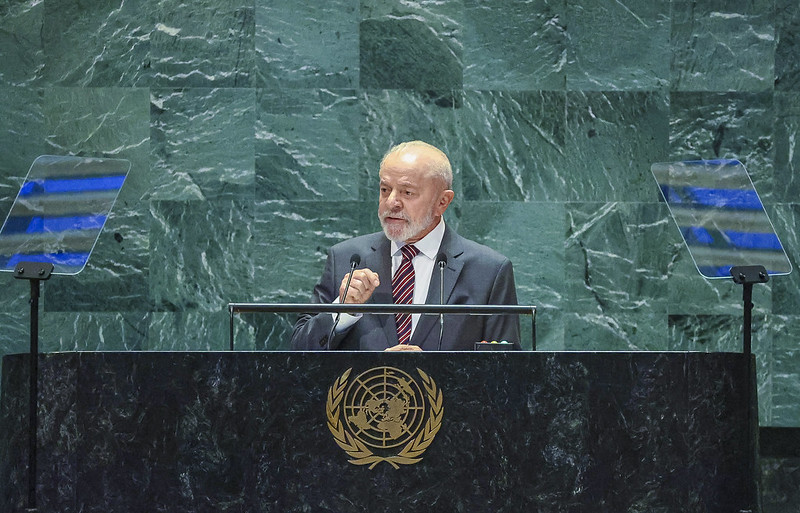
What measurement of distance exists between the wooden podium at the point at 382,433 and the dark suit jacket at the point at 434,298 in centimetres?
77

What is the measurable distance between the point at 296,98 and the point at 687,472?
11.1 feet

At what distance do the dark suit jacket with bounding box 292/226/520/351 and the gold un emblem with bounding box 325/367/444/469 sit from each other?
0.83 meters

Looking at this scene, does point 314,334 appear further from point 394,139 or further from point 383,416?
point 394,139

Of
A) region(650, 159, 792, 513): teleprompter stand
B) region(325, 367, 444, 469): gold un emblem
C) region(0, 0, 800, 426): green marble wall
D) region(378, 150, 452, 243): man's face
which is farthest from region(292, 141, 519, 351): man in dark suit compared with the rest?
region(0, 0, 800, 426): green marble wall

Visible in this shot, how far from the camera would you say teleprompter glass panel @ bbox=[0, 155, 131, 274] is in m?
3.48

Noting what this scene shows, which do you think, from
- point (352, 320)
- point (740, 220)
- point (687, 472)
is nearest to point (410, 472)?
point (687, 472)

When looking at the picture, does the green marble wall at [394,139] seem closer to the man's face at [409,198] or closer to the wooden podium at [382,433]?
the man's face at [409,198]

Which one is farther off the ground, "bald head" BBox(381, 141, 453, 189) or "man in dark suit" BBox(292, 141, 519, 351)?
"bald head" BBox(381, 141, 453, 189)

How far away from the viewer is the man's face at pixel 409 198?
4.57m

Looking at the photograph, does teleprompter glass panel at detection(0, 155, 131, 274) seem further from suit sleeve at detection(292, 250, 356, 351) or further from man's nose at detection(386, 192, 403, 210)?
man's nose at detection(386, 192, 403, 210)

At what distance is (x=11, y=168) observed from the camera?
5.92 meters

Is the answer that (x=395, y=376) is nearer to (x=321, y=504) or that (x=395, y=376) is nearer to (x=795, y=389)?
(x=321, y=504)

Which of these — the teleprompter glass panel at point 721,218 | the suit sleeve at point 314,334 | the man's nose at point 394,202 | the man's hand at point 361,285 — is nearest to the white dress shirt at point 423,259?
the man's nose at point 394,202

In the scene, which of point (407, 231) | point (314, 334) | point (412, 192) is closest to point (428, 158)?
point (412, 192)
